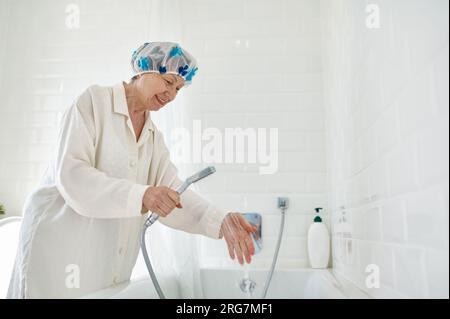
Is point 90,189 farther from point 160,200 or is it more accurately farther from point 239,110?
point 239,110

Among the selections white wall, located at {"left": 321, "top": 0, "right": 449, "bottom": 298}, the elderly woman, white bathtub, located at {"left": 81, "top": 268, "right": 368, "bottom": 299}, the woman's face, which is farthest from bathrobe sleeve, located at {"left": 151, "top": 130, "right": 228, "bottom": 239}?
white wall, located at {"left": 321, "top": 0, "right": 449, "bottom": 298}

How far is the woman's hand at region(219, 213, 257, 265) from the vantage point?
106 centimetres

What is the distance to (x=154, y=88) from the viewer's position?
124 centimetres

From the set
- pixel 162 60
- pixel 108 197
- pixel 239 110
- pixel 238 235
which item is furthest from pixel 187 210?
pixel 239 110

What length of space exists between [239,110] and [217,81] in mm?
186

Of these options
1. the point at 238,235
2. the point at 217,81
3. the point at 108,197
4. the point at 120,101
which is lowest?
the point at 238,235

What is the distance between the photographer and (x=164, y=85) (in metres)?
1.26

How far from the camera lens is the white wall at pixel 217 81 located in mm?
1771

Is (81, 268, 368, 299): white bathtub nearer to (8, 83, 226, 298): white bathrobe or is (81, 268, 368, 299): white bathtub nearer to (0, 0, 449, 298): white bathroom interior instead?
(0, 0, 449, 298): white bathroom interior

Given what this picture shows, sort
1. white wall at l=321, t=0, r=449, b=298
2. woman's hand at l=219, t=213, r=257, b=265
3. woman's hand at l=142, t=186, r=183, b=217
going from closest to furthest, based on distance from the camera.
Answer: white wall at l=321, t=0, r=449, b=298 < woman's hand at l=142, t=186, r=183, b=217 < woman's hand at l=219, t=213, r=257, b=265

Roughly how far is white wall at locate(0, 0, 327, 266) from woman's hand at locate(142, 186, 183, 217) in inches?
32.5

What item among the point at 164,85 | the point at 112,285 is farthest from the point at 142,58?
the point at 112,285
